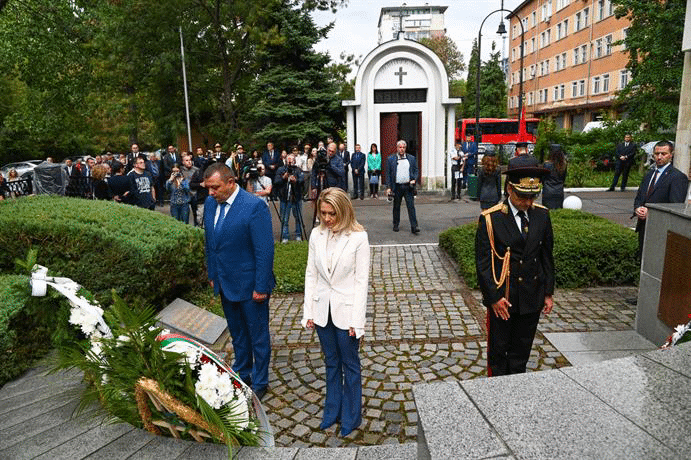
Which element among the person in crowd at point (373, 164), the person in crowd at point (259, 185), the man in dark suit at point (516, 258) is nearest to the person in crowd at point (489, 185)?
the person in crowd at point (259, 185)

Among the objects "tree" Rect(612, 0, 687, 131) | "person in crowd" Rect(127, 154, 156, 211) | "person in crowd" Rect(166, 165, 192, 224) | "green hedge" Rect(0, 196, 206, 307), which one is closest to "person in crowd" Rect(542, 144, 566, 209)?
"green hedge" Rect(0, 196, 206, 307)

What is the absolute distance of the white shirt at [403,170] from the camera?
11.5 metres

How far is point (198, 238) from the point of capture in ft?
23.8

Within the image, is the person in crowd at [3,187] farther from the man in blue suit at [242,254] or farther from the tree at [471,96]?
the tree at [471,96]

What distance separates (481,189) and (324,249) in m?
6.79

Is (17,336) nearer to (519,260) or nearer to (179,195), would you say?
(519,260)

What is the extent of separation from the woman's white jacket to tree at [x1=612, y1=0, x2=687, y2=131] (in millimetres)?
20734

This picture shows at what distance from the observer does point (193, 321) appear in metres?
6.07

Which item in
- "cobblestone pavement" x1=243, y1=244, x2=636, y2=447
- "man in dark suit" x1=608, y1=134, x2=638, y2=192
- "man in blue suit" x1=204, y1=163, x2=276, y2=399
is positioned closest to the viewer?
"cobblestone pavement" x1=243, y1=244, x2=636, y2=447

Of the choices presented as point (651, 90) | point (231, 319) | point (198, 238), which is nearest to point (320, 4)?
point (651, 90)

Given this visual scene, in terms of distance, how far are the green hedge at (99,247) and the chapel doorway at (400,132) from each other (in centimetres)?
1418

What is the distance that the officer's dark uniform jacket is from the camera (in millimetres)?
4121

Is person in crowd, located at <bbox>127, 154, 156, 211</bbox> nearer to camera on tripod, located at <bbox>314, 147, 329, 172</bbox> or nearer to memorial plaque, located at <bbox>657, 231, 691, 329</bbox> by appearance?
camera on tripod, located at <bbox>314, 147, 329, 172</bbox>

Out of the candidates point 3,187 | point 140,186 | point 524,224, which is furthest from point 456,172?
point 3,187
